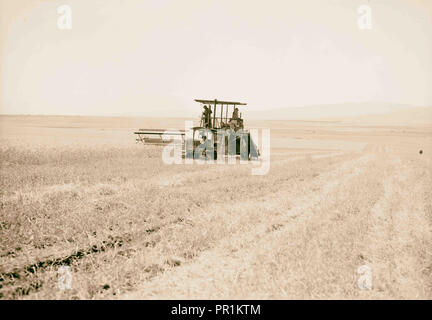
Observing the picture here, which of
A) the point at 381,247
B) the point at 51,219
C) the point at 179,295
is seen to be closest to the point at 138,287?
the point at 179,295

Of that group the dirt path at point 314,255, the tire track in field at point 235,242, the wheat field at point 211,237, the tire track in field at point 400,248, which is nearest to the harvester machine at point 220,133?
the wheat field at point 211,237

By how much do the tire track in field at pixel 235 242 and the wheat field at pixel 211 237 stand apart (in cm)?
3

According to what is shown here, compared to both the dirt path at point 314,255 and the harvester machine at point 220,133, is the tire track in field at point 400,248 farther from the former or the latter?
the harvester machine at point 220,133

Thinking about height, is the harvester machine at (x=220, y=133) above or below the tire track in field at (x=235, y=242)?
above

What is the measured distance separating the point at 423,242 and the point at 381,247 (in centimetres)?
99

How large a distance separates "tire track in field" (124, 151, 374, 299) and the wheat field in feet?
0.09

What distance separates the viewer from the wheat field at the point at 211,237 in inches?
183

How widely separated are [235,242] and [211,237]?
543 mm

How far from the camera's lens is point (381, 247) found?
6066mm

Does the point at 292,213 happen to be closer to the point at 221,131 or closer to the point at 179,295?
the point at 179,295

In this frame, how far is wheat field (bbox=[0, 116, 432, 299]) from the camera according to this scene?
464cm

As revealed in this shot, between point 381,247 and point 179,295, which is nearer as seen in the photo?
point 179,295

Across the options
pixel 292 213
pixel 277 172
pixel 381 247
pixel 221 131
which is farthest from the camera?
pixel 221 131

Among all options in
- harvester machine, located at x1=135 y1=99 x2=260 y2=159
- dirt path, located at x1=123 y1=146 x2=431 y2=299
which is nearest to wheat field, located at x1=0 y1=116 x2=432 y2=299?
dirt path, located at x1=123 y1=146 x2=431 y2=299
